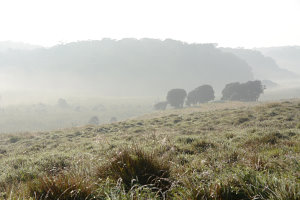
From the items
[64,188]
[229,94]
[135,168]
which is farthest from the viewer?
[229,94]

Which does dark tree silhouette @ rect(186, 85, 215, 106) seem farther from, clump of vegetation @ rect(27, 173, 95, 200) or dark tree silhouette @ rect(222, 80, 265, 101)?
clump of vegetation @ rect(27, 173, 95, 200)

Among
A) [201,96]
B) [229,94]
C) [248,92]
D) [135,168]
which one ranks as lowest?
[201,96]

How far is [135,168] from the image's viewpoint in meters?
3.71

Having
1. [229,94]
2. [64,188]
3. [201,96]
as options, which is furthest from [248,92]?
[64,188]

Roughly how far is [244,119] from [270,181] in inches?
660

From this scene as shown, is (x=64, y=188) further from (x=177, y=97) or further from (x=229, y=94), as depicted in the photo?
(x=229, y=94)

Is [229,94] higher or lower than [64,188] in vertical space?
lower

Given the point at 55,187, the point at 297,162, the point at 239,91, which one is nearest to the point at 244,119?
the point at 297,162

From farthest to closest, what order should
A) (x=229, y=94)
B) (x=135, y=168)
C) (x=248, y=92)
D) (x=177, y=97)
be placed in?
(x=229, y=94) → (x=177, y=97) → (x=248, y=92) → (x=135, y=168)

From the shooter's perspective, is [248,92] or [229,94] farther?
[229,94]

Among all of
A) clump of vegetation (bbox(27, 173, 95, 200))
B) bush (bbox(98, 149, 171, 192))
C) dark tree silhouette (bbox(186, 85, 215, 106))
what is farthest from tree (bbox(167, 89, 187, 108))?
clump of vegetation (bbox(27, 173, 95, 200))

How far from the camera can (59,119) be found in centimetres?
8925

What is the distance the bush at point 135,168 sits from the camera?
362 cm

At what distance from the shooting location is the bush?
3.62m
